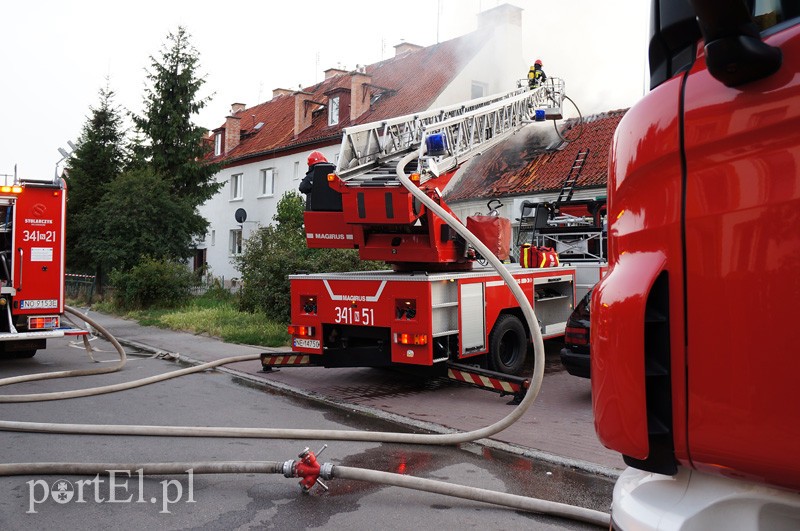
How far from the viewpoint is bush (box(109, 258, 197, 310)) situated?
19.1 meters

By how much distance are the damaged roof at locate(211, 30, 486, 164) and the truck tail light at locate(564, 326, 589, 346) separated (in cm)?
1450

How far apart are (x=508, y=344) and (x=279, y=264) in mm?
6719

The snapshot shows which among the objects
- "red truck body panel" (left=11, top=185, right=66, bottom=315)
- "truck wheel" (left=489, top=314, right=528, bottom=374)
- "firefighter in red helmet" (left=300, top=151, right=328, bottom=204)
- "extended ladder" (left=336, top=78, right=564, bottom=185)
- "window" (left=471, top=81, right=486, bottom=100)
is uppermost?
"window" (left=471, top=81, right=486, bottom=100)

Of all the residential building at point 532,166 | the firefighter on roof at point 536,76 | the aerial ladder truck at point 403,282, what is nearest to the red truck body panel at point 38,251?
the aerial ladder truck at point 403,282

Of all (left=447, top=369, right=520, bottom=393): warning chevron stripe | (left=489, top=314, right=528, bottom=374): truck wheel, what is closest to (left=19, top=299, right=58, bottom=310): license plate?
(left=447, top=369, right=520, bottom=393): warning chevron stripe

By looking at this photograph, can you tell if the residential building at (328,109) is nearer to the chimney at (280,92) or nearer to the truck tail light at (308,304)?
the chimney at (280,92)

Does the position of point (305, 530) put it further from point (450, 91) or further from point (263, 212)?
point (263, 212)

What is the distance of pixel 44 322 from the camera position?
9047mm

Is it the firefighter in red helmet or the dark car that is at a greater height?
the firefighter in red helmet

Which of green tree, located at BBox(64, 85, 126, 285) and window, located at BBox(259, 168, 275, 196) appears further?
window, located at BBox(259, 168, 275, 196)

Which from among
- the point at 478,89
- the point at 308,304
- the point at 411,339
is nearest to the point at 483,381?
the point at 411,339

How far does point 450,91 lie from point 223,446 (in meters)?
19.0

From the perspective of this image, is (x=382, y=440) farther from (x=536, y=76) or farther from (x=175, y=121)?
(x=175, y=121)

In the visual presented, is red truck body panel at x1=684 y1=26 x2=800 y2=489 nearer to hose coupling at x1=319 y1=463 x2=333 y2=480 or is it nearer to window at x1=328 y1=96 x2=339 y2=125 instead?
hose coupling at x1=319 y1=463 x2=333 y2=480
